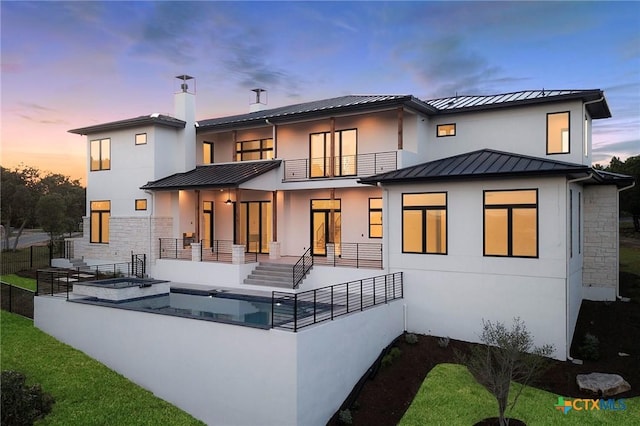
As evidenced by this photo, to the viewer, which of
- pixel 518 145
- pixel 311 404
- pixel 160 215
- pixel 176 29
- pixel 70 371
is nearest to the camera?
pixel 311 404

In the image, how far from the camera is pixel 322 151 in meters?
21.8

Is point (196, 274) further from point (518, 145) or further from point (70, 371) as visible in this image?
point (518, 145)

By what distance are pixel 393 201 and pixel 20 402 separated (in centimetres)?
1197

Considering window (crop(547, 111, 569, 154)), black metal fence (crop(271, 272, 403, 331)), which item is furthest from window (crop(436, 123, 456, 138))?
black metal fence (crop(271, 272, 403, 331))

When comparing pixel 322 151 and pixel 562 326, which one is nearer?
pixel 562 326

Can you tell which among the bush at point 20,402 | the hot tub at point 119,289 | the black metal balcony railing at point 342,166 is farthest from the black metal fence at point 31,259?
the bush at point 20,402

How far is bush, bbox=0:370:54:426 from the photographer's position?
1005 cm

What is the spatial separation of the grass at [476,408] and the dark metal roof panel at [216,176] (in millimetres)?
11247

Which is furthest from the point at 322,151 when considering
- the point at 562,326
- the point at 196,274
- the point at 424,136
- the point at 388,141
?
the point at 562,326

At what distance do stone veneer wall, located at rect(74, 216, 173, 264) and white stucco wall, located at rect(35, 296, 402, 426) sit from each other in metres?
7.83

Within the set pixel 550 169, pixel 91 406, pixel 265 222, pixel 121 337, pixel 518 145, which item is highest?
pixel 518 145

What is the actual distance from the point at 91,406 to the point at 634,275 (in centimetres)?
2259

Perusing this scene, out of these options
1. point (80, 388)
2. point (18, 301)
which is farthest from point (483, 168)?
point (18, 301)

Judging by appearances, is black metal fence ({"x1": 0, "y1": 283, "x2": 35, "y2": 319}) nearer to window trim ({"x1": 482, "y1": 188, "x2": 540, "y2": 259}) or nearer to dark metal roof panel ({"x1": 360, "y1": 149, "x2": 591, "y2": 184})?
dark metal roof panel ({"x1": 360, "y1": 149, "x2": 591, "y2": 184})
